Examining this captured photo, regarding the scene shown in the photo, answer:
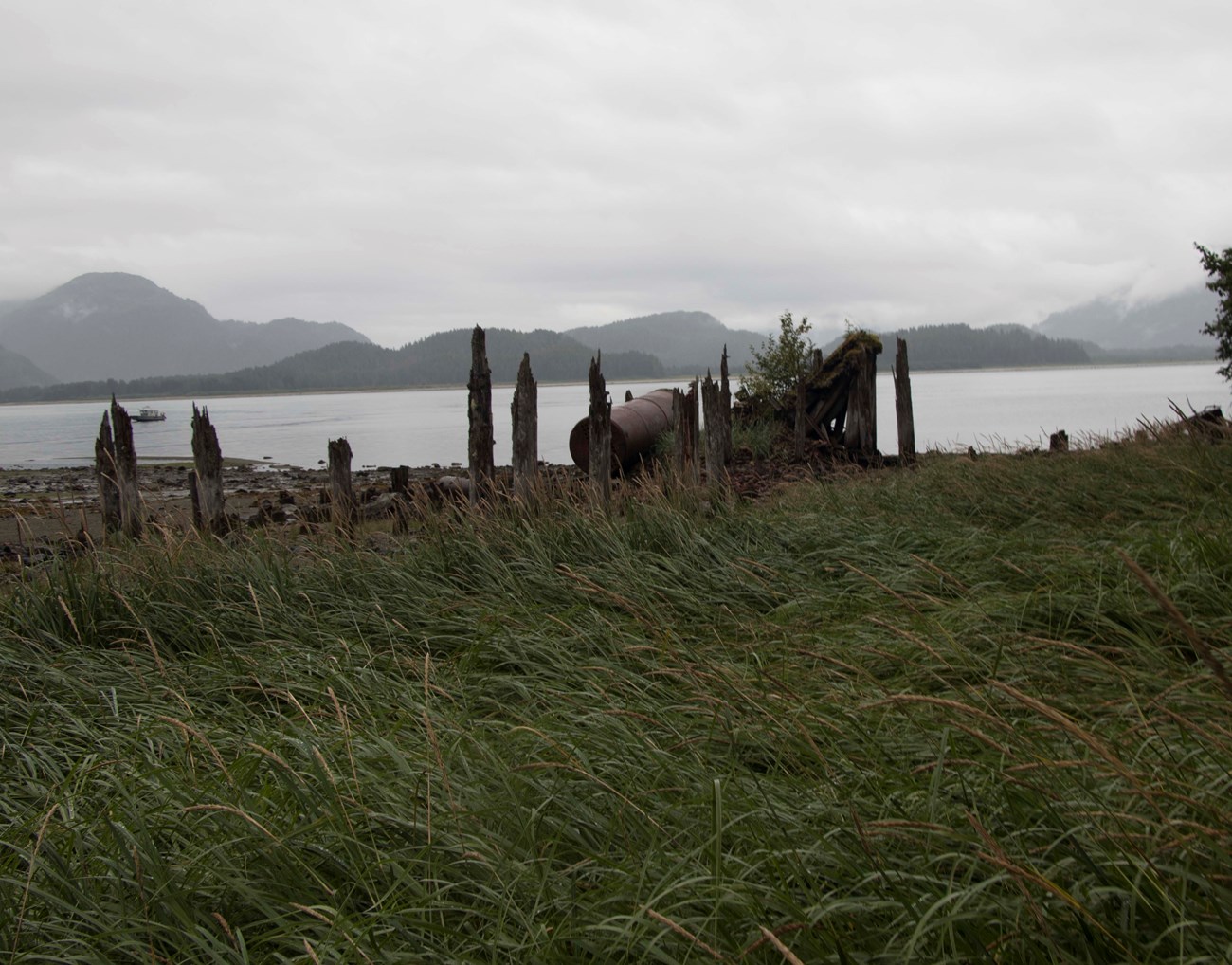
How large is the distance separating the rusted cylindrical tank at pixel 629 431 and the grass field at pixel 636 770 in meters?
10.9

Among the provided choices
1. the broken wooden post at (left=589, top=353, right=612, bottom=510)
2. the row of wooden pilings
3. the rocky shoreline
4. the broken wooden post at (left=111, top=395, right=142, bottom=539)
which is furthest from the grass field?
the broken wooden post at (left=111, top=395, right=142, bottom=539)

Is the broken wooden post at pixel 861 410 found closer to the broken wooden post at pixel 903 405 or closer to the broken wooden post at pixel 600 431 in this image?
the broken wooden post at pixel 903 405

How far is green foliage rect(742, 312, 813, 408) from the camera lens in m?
20.2

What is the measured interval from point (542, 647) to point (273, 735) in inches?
59.4

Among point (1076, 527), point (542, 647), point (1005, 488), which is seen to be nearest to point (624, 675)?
point (542, 647)

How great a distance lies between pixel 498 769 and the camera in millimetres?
2787

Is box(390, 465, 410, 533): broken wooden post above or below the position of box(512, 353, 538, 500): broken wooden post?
below

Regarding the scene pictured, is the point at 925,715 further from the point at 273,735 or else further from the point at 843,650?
the point at 273,735

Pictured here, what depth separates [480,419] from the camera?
1037 cm

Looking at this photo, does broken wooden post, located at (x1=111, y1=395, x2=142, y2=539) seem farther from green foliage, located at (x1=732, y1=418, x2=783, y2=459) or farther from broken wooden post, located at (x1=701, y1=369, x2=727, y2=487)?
green foliage, located at (x1=732, y1=418, x2=783, y2=459)

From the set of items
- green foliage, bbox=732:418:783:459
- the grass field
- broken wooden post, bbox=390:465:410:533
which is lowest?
the grass field

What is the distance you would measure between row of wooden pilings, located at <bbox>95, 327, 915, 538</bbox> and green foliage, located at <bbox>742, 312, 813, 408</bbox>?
5090 mm

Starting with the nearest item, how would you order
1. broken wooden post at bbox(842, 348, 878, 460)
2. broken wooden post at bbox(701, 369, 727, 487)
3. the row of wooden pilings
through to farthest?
the row of wooden pilings → broken wooden post at bbox(701, 369, 727, 487) → broken wooden post at bbox(842, 348, 878, 460)

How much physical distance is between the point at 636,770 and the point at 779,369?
723 inches
